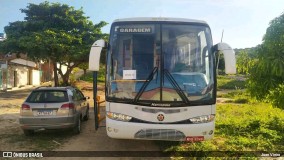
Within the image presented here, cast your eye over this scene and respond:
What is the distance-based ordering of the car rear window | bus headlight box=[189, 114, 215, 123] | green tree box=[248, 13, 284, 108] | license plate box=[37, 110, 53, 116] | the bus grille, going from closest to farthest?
the bus grille
bus headlight box=[189, 114, 215, 123]
license plate box=[37, 110, 53, 116]
the car rear window
green tree box=[248, 13, 284, 108]

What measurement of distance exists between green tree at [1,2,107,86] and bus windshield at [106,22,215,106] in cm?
1797

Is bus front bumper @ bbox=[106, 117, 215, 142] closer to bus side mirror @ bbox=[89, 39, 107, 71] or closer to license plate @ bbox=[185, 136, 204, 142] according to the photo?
license plate @ bbox=[185, 136, 204, 142]

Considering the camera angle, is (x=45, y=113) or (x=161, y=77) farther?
(x=45, y=113)

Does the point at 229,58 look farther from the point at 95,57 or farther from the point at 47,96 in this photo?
the point at 47,96

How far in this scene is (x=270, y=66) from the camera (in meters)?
9.15

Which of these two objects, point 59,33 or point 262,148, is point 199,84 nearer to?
point 262,148

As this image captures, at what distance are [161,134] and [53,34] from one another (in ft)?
67.2

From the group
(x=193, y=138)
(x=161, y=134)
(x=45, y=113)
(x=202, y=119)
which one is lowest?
(x=193, y=138)

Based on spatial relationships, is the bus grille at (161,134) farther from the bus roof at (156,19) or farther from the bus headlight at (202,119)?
the bus roof at (156,19)

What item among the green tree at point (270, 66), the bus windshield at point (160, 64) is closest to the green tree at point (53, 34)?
the green tree at point (270, 66)

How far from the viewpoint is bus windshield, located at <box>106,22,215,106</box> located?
6.45 metres

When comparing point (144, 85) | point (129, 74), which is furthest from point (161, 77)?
point (129, 74)

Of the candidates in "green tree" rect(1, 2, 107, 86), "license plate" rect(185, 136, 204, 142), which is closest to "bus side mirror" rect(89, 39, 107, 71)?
"license plate" rect(185, 136, 204, 142)

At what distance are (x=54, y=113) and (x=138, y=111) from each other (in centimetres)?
336
